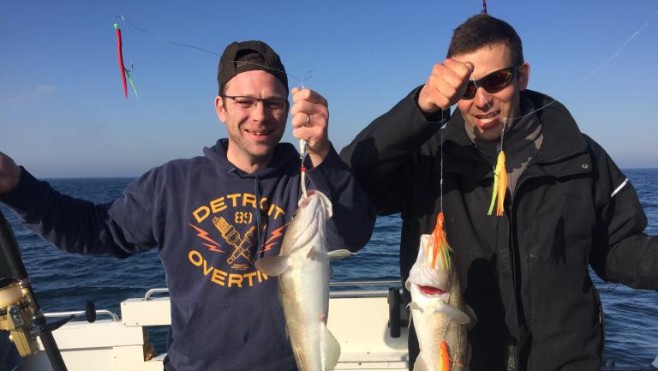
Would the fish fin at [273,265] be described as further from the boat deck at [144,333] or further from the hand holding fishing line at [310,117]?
the boat deck at [144,333]

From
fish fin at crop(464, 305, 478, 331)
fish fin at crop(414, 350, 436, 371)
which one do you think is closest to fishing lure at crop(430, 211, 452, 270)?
fish fin at crop(464, 305, 478, 331)

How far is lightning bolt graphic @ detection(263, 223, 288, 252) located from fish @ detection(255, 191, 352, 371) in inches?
12.6

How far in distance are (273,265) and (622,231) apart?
2.28 meters

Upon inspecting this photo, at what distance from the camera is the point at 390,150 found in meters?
2.54

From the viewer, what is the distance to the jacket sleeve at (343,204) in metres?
2.37

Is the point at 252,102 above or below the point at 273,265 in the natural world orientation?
above

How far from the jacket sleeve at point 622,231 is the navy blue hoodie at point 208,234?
5.19 ft

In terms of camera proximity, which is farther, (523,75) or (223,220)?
(523,75)

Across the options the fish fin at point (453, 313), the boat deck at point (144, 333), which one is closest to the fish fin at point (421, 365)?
the fish fin at point (453, 313)

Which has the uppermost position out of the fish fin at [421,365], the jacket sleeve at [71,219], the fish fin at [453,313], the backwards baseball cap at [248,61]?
the backwards baseball cap at [248,61]

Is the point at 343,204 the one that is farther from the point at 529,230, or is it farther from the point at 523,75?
the point at 523,75

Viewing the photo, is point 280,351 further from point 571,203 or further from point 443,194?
point 571,203

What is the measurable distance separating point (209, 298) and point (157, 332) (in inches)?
302

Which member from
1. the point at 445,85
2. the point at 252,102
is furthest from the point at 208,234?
the point at 445,85
